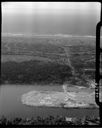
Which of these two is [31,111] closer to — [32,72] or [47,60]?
[32,72]

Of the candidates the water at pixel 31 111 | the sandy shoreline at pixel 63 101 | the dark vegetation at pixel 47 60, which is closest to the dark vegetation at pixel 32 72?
the dark vegetation at pixel 47 60

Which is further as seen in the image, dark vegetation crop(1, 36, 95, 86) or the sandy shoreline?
dark vegetation crop(1, 36, 95, 86)

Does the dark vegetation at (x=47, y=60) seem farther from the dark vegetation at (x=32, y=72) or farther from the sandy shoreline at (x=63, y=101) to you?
the sandy shoreline at (x=63, y=101)

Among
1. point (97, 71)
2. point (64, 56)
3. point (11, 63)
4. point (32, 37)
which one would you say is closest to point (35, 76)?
point (11, 63)

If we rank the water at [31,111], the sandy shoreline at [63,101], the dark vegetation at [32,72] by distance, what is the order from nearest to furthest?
the water at [31,111]
the sandy shoreline at [63,101]
the dark vegetation at [32,72]

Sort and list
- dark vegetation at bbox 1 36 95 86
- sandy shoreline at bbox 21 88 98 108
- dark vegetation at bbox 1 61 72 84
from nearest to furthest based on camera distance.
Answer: sandy shoreline at bbox 21 88 98 108 < dark vegetation at bbox 1 61 72 84 < dark vegetation at bbox 1 36 95 86

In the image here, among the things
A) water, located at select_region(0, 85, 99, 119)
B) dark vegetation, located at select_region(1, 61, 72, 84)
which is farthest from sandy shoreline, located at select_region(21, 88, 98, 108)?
dark vegetation, located at select_region(1, 61, 72, 84)

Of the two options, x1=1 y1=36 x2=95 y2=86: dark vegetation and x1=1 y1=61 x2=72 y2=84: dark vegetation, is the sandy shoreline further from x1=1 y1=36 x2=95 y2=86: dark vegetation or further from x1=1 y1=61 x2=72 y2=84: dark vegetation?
x1=1 y1=61 x2=72 y2=84: dark vegetation

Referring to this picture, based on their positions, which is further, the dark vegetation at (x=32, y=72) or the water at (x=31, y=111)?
the dark vegetation at (x=32, y=72)

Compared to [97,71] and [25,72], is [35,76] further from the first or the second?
[97,71]
